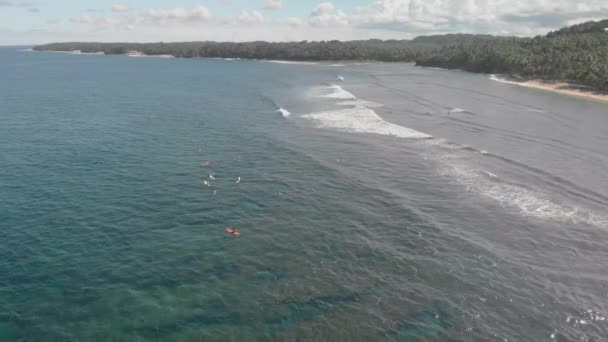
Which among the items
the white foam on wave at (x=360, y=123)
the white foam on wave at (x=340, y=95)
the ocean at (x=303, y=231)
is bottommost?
the ocean at (x=303, y=231)

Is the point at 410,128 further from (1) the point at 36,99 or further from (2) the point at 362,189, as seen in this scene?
(1) the point at 36,99

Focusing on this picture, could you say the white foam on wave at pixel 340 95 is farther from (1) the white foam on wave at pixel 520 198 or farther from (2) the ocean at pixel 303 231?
(1) the white foam on wave at pixel 520 198

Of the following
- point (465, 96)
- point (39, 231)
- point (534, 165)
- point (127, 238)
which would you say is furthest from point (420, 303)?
point (465, 96)

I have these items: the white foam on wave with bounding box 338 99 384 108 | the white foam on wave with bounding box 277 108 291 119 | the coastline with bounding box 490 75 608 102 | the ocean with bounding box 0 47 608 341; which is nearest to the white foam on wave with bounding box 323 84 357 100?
the white foam on wave with bounding box 338 99 384 108

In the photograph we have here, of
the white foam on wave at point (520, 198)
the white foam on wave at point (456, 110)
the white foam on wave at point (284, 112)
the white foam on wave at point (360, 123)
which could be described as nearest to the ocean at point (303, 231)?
the white foam on wave at point (520, 198)

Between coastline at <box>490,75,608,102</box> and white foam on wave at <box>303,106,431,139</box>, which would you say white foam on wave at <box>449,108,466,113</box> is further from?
coastline at <box>490,75,608,102</box>

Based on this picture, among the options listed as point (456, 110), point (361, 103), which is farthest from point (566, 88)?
point (361, 103)
